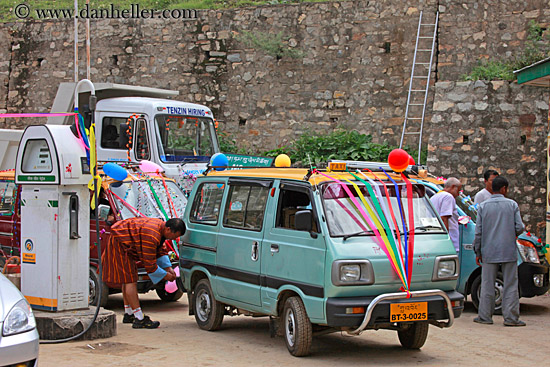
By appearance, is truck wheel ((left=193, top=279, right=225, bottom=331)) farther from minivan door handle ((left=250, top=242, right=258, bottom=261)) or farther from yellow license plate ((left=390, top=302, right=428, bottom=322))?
yellow license plate ((left=390, top=302, right=428, bottom=322))

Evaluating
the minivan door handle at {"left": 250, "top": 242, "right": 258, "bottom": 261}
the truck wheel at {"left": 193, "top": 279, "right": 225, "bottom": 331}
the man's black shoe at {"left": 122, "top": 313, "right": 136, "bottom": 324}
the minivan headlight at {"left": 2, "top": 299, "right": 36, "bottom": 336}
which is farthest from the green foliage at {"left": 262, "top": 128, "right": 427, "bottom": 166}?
the minivan headlight at {"left": 2, "top": 299, "right": 36, "bottom": 336}

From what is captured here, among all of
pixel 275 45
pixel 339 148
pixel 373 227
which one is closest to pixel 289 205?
pixel 373 227

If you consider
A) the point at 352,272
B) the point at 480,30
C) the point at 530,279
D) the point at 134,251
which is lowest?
the point at 530,279

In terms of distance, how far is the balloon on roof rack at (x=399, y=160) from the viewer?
7516 millimetres

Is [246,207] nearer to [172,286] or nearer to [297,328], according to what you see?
[297,328]

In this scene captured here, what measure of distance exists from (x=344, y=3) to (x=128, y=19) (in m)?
6.11

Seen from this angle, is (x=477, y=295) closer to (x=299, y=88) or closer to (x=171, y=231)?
(x=171, y=231)

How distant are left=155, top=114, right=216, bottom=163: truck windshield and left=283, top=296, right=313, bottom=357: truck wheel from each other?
25.8 feet

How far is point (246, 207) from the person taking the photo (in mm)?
8117

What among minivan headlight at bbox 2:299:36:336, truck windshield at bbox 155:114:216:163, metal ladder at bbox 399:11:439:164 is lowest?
minivan headlight at bbox 2:299:36:336

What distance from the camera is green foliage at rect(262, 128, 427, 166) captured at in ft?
56.1

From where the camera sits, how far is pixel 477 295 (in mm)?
9961

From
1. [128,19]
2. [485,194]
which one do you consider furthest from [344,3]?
[485,194]

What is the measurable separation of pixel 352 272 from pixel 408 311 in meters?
0.64
